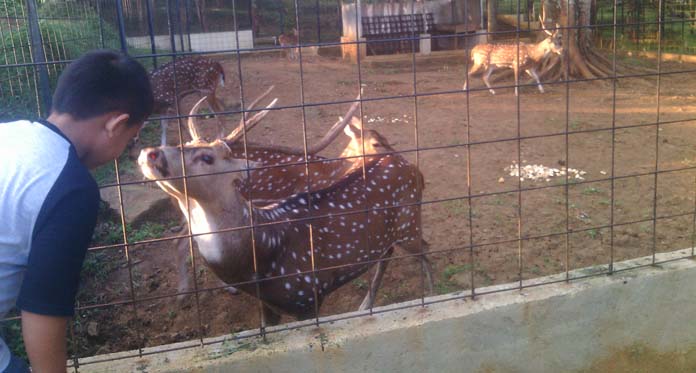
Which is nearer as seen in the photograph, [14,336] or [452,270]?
[14,336]

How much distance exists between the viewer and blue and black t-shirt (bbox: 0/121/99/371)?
1.73 m

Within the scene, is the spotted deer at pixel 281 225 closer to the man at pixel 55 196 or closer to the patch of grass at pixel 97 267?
the man at pixel 55 196

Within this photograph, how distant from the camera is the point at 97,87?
1.92 meters

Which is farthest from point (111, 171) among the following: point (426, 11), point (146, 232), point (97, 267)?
point (426, 11)

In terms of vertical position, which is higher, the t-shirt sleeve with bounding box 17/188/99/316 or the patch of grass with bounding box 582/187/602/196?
the t-shirt sleeve with bounding box 17/188/99/316

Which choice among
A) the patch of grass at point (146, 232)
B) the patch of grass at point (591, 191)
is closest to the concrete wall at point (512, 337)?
the patch of grass at point (591, 191)

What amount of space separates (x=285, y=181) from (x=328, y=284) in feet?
4.57

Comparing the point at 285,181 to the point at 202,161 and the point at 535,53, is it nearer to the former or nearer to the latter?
the point at 202,161

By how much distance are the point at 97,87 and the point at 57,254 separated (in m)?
0.48

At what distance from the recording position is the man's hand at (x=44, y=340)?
177cm

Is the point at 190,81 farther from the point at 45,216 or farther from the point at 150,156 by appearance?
the point at 45,216

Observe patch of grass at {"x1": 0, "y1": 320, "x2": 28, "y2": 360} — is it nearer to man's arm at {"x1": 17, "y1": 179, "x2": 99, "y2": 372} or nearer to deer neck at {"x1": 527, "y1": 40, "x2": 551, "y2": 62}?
man's arm at {"x1": 17, "y1": 179, "x2": 99, "y2": 372}

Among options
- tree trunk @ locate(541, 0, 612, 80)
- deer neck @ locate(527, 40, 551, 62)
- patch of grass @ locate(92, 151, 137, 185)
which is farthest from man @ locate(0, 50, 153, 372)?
deer neck @ locate(527, 40, 551, 62)

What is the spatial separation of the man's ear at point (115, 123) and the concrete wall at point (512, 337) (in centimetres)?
127
